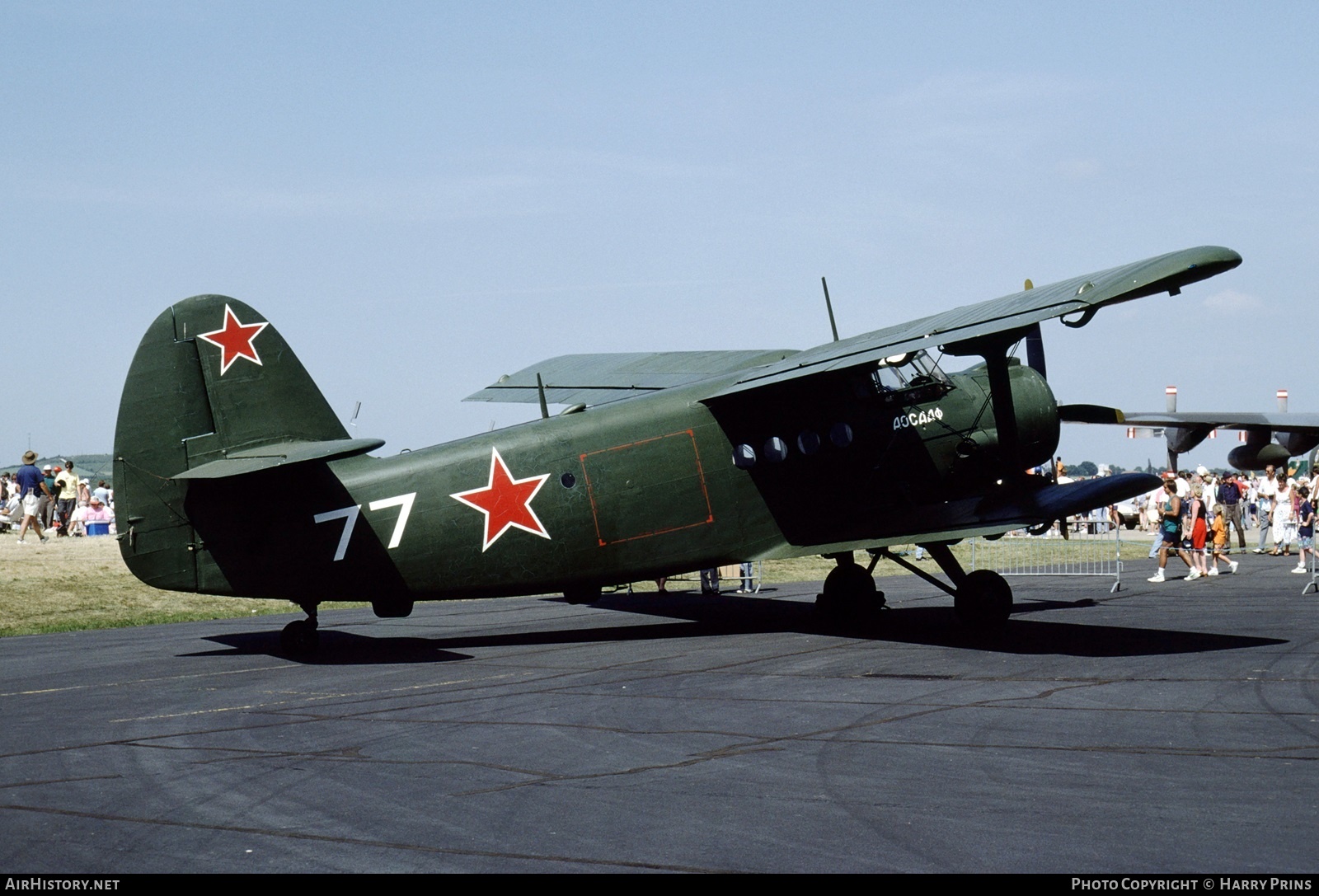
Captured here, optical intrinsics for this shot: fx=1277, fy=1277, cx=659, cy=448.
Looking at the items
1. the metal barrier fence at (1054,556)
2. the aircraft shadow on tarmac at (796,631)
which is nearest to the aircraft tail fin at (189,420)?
the aircraft shadow on tarmac at (796,631)

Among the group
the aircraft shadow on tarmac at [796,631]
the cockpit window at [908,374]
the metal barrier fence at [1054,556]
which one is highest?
the cockpit window at [908,374]

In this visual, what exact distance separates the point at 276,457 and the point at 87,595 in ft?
35.8

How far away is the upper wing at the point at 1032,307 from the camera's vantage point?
11812 mm

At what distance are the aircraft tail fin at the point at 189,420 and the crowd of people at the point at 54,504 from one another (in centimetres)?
1600

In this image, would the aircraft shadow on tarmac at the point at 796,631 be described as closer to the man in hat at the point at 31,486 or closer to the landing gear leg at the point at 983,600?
the landing gear leg at the point at 983,600

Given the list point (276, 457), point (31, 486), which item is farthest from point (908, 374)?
point (31, 486)

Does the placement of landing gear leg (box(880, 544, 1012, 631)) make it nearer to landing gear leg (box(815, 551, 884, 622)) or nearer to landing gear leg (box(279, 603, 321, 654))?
landing gear leg (box(815, 551, 884, 622))

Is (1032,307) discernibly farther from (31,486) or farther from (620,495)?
(31,486)

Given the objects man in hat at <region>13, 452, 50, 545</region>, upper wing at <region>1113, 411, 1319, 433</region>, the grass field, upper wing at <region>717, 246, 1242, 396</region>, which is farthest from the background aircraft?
man in hat at <region>13, 452, 50, 545</region>

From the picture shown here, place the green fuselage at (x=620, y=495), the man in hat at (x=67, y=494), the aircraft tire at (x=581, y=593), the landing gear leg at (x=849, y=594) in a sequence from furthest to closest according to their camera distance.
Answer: the man in hat at (x=67, y=494) → the landing gear leg at (x=849, y=594) → the aircraft tire at (x=581, y=593) → the green fuselage at (x=620, y=495)

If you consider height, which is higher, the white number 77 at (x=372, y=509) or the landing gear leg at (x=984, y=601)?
the white number 77 at (x=372, y=509)

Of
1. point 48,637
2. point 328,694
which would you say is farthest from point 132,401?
point 48,637

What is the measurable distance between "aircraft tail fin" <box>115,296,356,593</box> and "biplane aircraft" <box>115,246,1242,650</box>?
0.02 metres

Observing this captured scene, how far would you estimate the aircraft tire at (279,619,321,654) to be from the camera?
48.1 ft
